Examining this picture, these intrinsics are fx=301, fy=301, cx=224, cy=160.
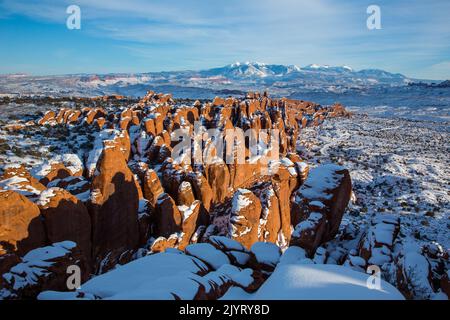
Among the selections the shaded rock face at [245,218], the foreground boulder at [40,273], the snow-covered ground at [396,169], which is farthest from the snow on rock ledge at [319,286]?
the snow-covered ground at [396,169]

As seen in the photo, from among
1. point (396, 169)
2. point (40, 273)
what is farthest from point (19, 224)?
point (396, 169)

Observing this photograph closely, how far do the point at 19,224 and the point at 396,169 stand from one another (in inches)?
1714

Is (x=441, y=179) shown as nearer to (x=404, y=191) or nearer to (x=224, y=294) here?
(x=404, y=191)

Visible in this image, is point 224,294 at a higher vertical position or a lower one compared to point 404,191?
higher

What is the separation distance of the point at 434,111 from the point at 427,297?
137116mm

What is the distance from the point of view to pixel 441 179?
37.8 meters

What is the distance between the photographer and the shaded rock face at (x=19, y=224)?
1131 centimetres

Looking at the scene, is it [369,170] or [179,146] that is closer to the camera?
[179,146]

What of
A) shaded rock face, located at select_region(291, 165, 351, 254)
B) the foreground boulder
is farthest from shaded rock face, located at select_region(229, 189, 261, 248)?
the foreground boulder

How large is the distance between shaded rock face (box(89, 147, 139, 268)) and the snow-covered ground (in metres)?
15.6

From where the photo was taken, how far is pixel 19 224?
1173cm
